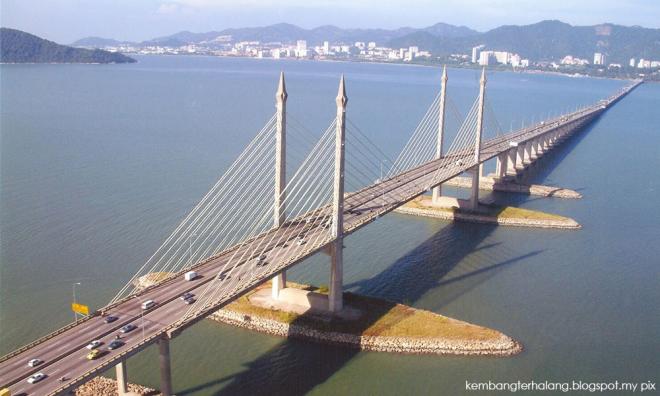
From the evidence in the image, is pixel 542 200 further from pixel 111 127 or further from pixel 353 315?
pixel 111 127

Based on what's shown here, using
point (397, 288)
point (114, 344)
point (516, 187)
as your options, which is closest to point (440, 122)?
point (516, 187)

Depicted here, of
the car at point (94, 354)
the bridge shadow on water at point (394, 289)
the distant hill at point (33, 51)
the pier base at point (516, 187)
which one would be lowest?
the bridge shadow on water at point (394, 289)

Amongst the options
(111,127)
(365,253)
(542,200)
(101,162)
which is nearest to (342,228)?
(365,253)

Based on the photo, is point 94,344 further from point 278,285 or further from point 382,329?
point 382,329

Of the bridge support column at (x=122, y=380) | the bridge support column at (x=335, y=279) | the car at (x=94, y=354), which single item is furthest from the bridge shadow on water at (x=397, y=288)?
the car at (x=94, y=354)

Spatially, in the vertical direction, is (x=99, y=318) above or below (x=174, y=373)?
above

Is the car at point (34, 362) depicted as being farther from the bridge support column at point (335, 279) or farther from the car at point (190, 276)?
the bridge support column at point (335, 279)
